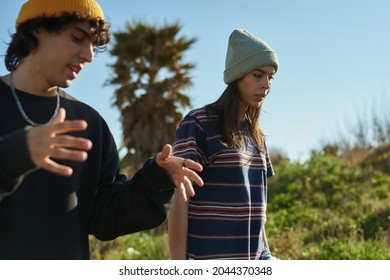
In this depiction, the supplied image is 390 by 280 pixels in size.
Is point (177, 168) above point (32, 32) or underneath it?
underneath

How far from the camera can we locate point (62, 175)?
1.82m

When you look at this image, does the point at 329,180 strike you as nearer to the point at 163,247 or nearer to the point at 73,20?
the point at 163,247

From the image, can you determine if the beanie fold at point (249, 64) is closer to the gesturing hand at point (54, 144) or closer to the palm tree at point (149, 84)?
the gesturing hand at point (54, 144)

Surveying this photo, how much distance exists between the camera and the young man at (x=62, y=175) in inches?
75.1

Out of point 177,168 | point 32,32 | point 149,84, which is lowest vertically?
point 177,168

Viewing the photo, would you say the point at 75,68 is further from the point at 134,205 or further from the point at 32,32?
the point at 134,205

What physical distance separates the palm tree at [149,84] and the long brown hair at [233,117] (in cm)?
1085

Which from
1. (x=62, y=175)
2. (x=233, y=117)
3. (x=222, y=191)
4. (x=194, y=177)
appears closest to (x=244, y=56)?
(x=233, y=117)

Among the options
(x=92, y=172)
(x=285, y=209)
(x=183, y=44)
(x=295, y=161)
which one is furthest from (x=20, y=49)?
(x=183, y=44)

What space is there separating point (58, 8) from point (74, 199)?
2.22ft

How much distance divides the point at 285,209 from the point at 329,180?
137cm

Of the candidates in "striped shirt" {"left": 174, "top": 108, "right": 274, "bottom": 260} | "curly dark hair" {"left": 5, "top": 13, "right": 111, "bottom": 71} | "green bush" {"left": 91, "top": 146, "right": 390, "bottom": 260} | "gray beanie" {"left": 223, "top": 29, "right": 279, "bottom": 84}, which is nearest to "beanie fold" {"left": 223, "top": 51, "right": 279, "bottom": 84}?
"gray beanie" {"left": 223, "top": 29, "right": 279, "bottom": 84}

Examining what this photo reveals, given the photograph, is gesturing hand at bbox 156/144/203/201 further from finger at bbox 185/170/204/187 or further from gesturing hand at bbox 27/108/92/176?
gesturing hand at bbox 27/108/92/176

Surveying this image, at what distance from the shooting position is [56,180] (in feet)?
6.46
